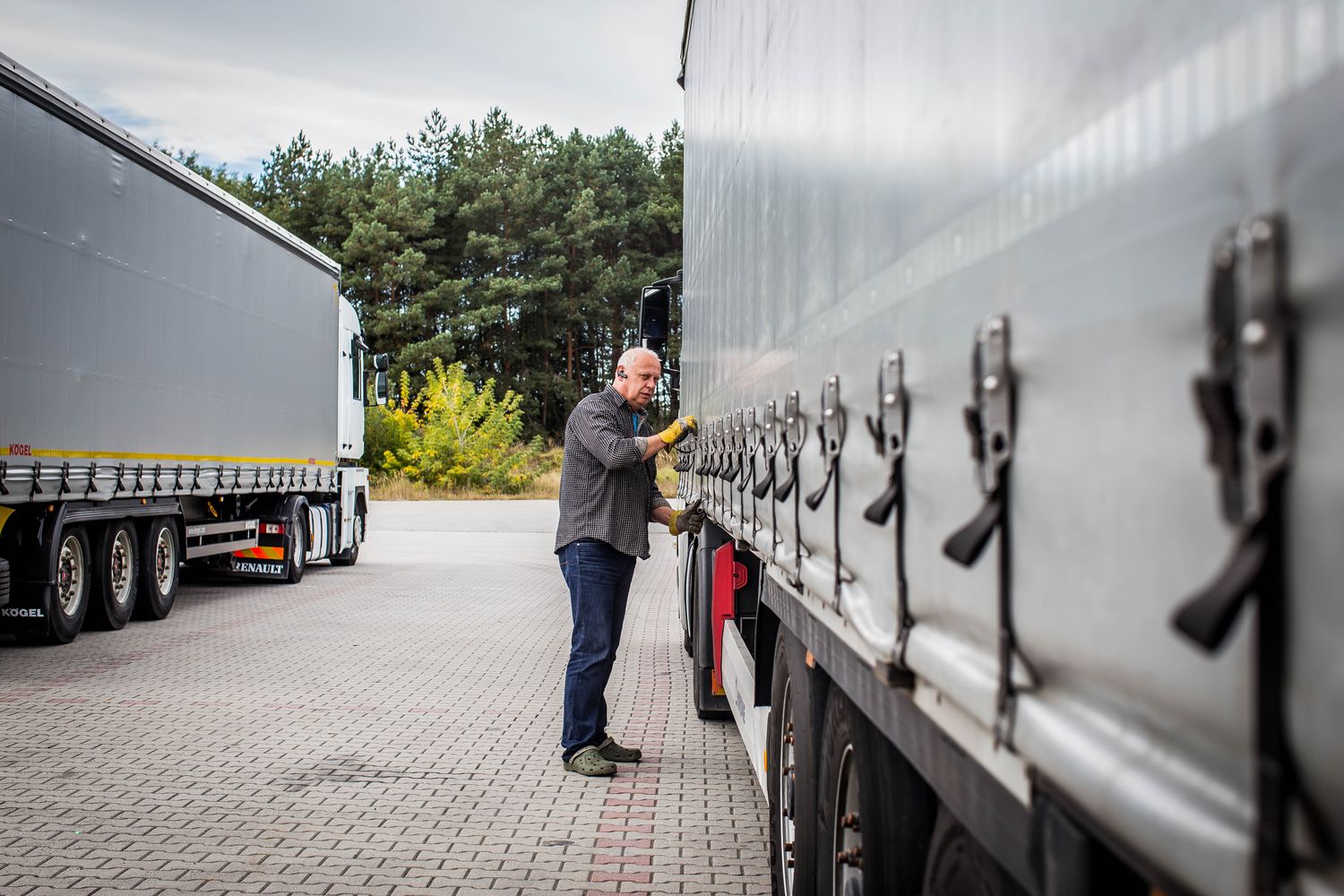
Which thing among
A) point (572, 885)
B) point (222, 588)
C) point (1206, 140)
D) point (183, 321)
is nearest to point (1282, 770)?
point (1206, 140)

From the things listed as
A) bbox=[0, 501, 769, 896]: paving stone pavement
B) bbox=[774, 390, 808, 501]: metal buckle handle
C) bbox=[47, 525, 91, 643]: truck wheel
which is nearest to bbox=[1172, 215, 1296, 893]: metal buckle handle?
bbox=[774, 390, 808, 501]: metal buckle handle

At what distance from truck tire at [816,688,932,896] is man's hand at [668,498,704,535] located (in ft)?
11.3

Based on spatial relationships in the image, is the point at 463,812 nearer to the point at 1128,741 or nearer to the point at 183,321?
the point at 1128,741

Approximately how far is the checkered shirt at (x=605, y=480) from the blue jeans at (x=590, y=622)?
8cm

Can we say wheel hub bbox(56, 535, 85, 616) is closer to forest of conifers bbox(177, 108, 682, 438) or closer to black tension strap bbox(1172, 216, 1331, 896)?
black tension strap bbox(1172, 216, 1331, 896)

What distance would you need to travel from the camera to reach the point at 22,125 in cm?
906

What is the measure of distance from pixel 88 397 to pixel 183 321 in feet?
7.15

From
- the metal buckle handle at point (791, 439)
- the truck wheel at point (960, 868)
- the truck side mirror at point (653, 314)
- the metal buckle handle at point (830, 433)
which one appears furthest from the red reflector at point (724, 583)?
the truck side mirror at point (653, 314)

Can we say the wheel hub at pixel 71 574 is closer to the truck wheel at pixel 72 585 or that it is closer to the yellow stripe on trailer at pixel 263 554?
the truck wheel at pixel 72 585

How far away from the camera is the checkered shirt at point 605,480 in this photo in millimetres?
6070

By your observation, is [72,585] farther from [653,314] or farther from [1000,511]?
[1000,511]

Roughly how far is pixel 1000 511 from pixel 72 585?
34.6ft

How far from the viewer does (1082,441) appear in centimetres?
127

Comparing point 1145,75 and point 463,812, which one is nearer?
point 1145,75
